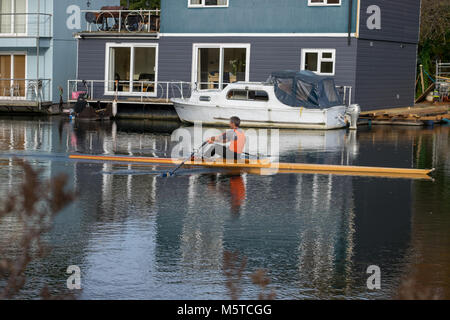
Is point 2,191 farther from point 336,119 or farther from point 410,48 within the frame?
point 410,48

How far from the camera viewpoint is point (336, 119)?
3138cm

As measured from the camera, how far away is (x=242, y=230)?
12.1 m

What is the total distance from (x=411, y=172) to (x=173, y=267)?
1031cm

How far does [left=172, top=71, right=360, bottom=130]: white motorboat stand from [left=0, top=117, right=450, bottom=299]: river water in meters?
8.24

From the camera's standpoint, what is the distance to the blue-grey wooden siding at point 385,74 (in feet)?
112

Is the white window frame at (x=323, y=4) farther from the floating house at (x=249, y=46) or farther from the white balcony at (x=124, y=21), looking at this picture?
the white balcony at (x=124, y=21)

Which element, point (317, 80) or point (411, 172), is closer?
point (411, 172)

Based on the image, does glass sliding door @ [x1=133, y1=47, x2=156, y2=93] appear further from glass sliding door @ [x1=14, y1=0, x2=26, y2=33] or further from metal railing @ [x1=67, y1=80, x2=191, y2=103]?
glass sliding door @ [x1=14, y1=0, x2=26, y2=33]

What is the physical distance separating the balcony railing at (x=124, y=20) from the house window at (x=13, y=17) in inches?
161

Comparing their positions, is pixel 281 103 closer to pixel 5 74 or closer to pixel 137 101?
pixel 137 101

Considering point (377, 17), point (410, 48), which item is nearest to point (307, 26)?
point (377, 17)

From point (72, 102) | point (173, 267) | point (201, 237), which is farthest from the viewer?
point (72, 102)

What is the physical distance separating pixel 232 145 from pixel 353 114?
1332cm
